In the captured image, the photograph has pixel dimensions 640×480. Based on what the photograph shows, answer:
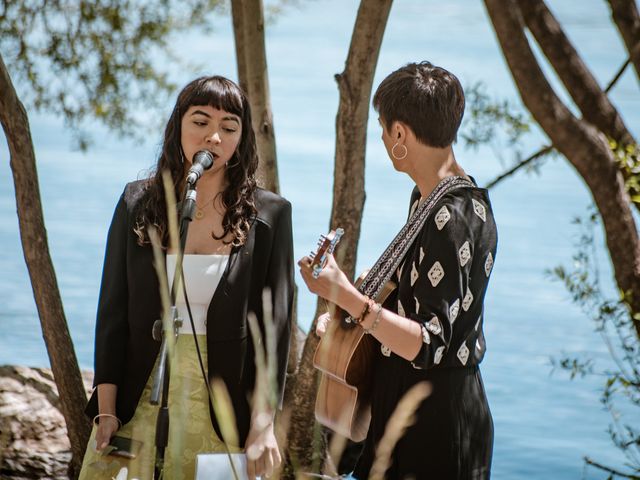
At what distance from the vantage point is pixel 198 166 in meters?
2.32

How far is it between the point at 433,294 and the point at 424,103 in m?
0.44

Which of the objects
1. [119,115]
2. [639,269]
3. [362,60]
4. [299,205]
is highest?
[299,205]

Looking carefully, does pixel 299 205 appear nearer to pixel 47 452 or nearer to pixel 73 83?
pixel 73 83

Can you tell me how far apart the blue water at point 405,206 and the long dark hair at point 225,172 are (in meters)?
1.28

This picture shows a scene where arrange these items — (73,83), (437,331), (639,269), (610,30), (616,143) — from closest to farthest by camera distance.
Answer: (437,331)
(639,269)
(616,143)
(73,83)
(610,30)

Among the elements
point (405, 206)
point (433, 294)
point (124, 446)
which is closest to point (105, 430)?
point (124, 446)

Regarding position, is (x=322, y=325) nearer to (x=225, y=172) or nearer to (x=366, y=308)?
(x=366, y=308)

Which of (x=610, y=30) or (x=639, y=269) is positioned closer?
(x=639, y=269)

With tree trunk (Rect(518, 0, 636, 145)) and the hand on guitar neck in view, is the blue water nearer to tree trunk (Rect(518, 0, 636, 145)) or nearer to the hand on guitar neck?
tree trunk (Rect(518, 0, 636, 145))

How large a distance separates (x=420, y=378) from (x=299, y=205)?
407 inches

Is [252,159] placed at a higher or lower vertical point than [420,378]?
higher

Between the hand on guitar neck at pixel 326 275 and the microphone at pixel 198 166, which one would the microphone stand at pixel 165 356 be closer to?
the microphone at pixel 198 166

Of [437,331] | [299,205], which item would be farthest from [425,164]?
[299,205]

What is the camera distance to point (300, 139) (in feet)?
53.6
